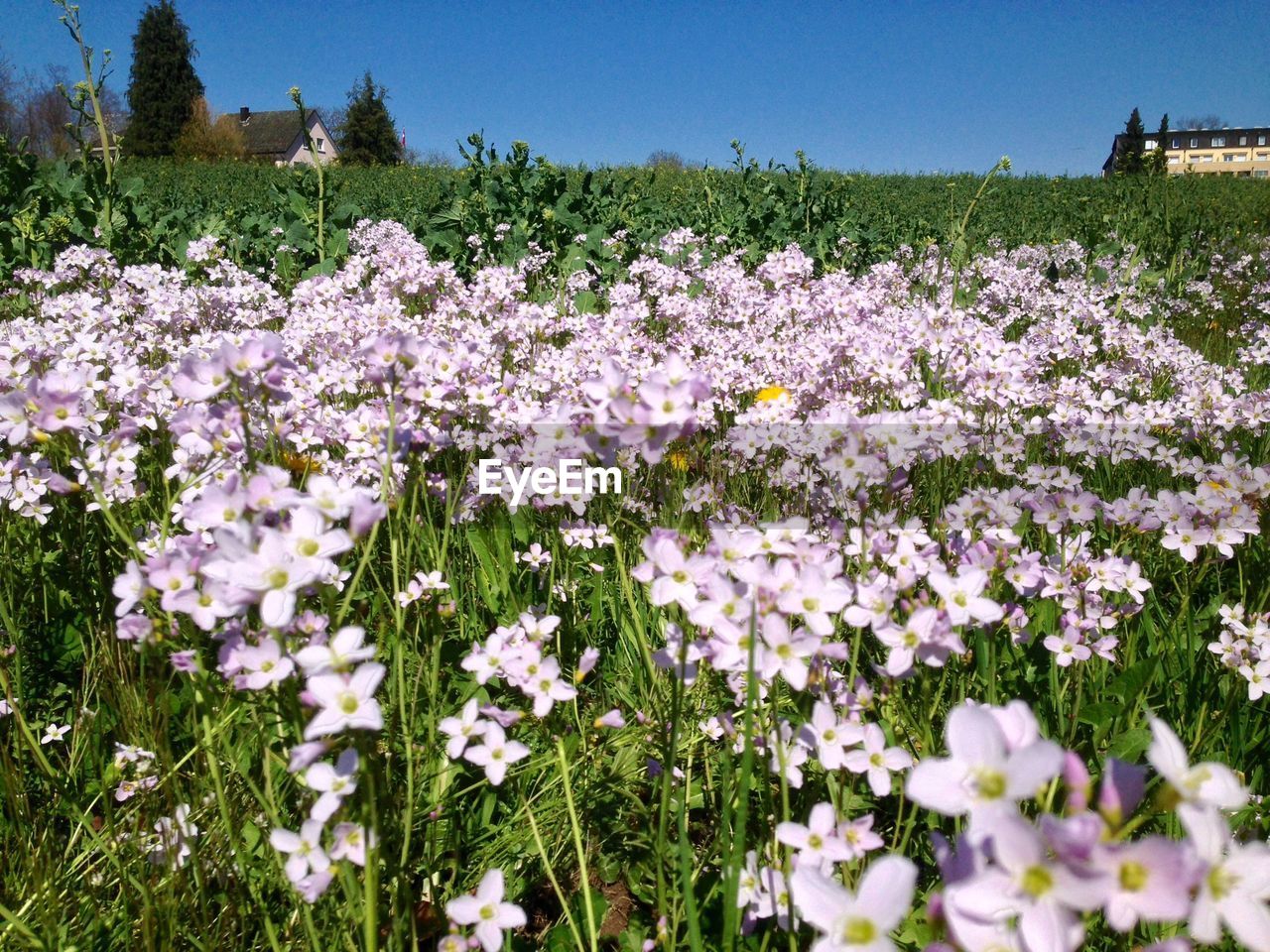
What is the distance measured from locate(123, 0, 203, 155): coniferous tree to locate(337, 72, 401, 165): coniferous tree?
47.8 feet

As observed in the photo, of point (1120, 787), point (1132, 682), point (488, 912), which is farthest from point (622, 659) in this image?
point (1120, 787)

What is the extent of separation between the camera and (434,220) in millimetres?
10586

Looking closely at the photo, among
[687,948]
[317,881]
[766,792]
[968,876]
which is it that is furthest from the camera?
[687,948]

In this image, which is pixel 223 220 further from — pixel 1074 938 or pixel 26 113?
pixel 26 113

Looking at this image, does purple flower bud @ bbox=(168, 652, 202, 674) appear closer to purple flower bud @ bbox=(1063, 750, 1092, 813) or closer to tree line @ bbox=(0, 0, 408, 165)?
purple flower bud @ bbox=(1063, 750, 1092, 813)

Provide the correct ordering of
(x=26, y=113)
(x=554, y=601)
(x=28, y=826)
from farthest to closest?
(x=26, y=113), (x=554, y=601), (x=28, y=826)

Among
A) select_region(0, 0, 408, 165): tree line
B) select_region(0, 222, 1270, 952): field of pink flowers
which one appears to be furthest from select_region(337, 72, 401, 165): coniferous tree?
select_region(0, 222, 1270, 952): field of pink flowers

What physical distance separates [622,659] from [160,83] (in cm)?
9392

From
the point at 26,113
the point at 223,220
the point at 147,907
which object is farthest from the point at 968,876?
the point at 26,113

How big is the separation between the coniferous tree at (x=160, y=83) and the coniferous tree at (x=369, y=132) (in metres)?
14.6

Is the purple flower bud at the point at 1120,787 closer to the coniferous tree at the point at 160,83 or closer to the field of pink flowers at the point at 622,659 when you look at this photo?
the field of pink flowers at the point at 622,659

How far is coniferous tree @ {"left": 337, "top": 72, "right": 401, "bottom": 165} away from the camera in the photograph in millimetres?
77625

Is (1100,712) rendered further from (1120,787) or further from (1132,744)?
(1120,787)

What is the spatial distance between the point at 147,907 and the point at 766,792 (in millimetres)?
1270
